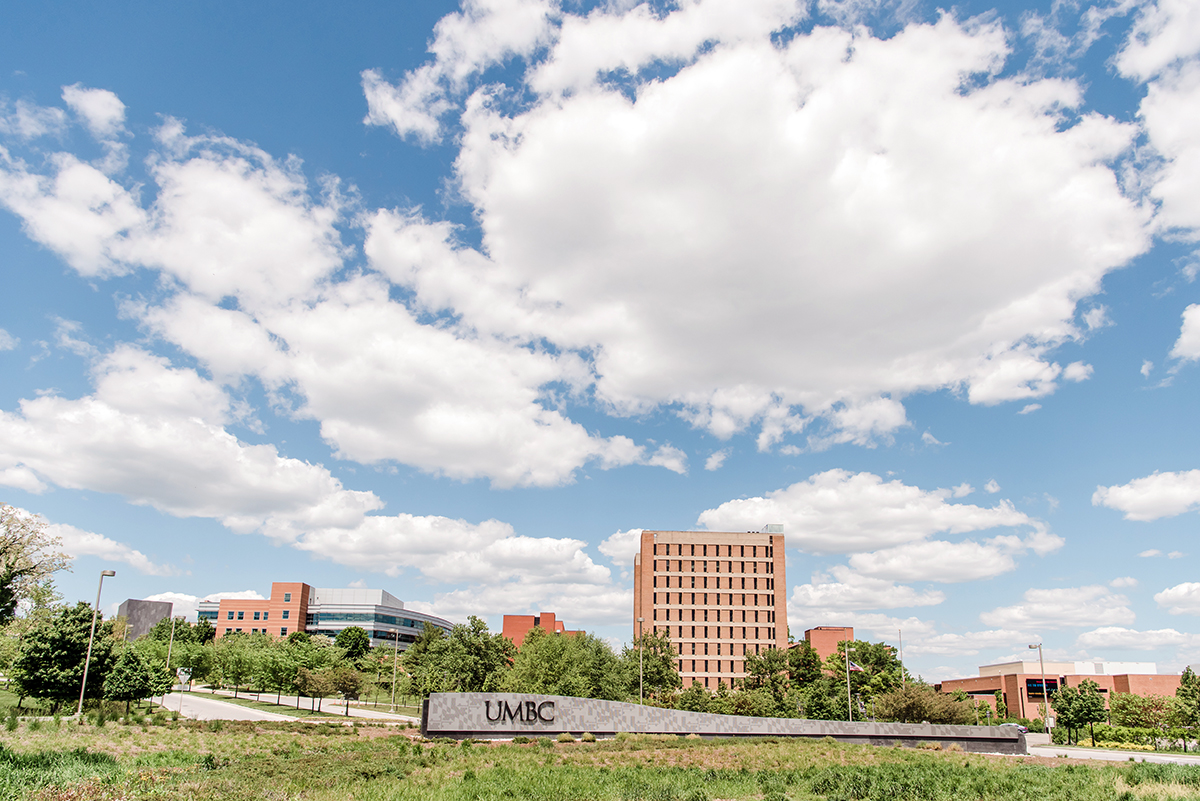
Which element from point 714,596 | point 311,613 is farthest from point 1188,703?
point 311,613

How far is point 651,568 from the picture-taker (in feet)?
390

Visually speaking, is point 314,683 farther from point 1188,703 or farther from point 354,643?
point 1188,703

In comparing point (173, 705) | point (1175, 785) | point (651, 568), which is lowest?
point (173, 705)

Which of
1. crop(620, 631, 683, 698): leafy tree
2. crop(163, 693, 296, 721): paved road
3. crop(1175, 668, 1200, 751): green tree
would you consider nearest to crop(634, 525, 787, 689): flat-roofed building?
crop(620, 631, 683, 698): leafy tree

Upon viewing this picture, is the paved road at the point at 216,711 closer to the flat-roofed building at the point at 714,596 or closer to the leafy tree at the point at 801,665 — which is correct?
the leafy tree at the point at 801,665

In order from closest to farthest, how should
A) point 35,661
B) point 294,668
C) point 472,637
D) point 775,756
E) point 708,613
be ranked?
point 775,756, point 35,661, point 294,668, point 472,637, point 708,613

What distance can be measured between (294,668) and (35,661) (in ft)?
73.0

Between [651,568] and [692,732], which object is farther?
[651,568]

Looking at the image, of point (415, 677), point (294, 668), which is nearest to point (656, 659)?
point (415, 677)

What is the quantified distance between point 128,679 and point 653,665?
47.0 m

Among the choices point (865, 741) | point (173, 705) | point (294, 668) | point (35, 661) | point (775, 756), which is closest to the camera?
point (775, 756)

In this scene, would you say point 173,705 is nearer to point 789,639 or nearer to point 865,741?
point 865,741

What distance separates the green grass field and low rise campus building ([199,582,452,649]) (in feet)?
355

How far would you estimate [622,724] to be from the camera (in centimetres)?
4734
